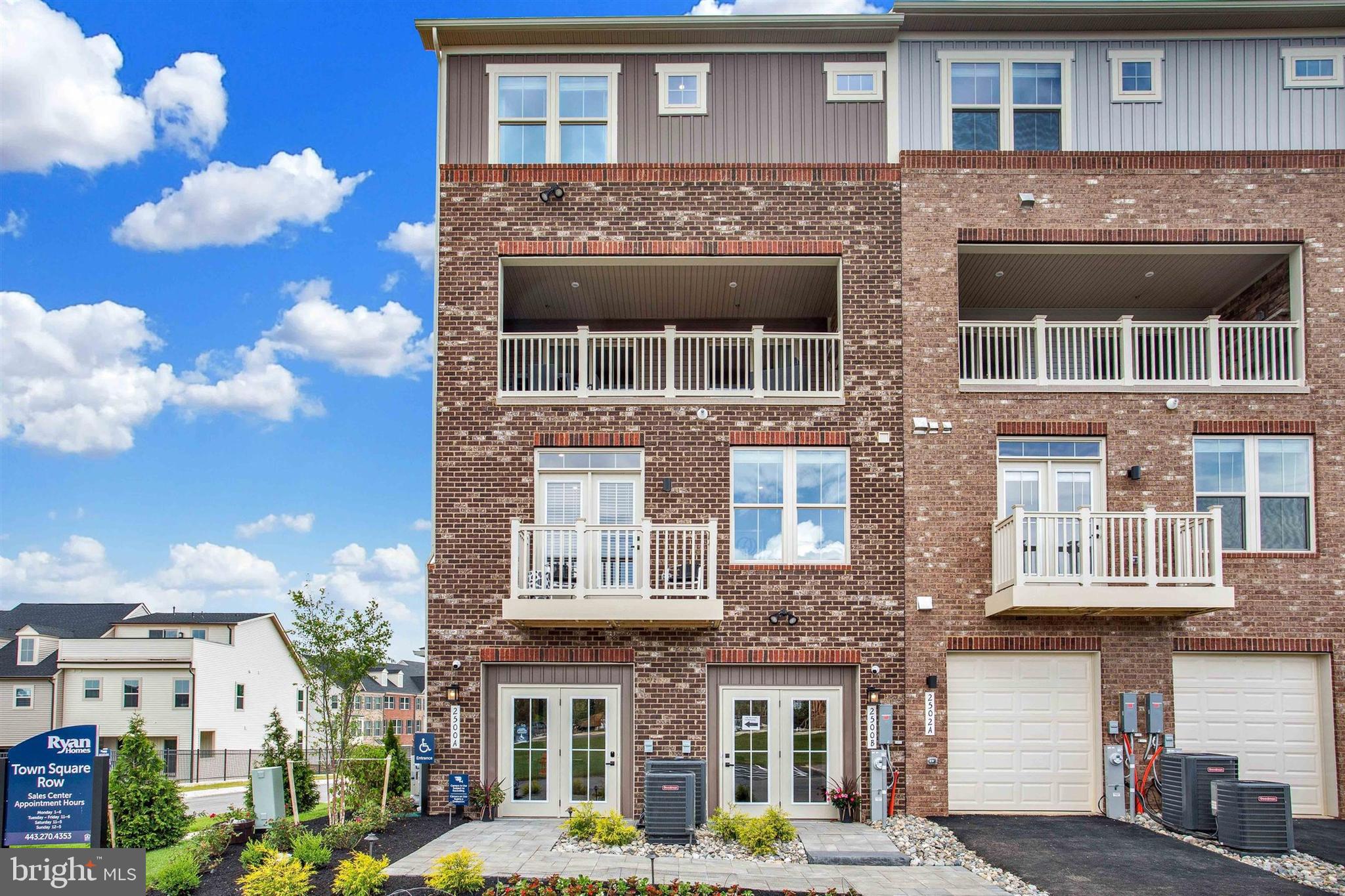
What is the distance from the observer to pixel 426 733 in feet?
47.6

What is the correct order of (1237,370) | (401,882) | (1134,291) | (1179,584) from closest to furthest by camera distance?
(401,882), (1179,584), (1237,370), (1134,291)

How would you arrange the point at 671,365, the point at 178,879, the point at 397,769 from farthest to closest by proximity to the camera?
the point at 397,769
the point at 671,365
the point at 178,879

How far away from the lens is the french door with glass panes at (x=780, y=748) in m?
14.6

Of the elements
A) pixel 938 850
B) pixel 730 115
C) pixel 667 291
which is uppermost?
pixel 730 115

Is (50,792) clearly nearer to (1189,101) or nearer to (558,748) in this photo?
(558,748)

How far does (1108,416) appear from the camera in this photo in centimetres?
1521

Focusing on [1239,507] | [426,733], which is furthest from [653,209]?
[1239,507]

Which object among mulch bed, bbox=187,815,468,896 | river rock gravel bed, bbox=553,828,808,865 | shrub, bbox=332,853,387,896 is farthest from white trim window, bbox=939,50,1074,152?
shrub, bbox=332,853,387,896

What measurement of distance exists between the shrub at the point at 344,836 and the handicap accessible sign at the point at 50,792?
8.48 ft

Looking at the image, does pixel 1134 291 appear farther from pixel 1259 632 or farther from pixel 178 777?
pixel 178 777

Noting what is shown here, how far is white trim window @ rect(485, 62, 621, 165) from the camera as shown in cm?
1586

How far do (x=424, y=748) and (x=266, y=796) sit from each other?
6.89 ft

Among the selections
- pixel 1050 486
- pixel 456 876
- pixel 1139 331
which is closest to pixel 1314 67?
pixel 1139 331

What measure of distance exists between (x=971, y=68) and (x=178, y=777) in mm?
36443
